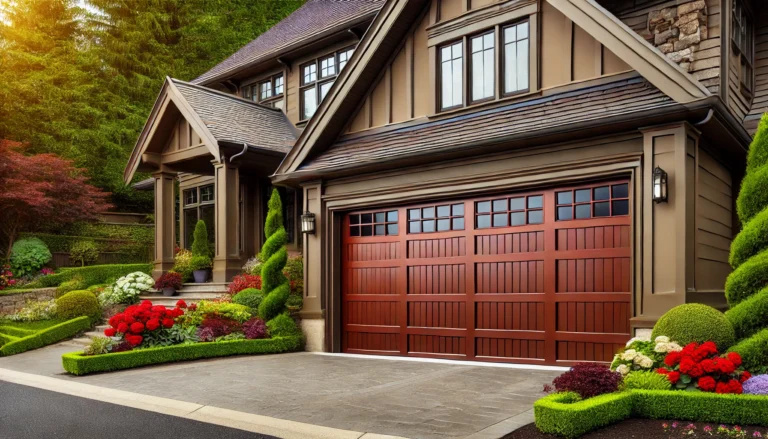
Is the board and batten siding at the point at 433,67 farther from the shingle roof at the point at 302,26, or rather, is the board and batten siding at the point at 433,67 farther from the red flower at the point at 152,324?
the red flower at the point at 152,324

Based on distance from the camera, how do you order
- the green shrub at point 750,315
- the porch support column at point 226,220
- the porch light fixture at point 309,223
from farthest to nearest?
1. the porch support column at point 226,220
2. the porch light fixture at point 309,223
3. the green shrub at point 750,315

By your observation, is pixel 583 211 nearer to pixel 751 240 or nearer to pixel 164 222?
pixel 751 240

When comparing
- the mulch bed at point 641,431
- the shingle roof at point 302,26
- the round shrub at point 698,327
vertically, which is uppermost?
the shingle roof at point 302,26

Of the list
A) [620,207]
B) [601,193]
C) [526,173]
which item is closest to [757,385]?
[620,207]

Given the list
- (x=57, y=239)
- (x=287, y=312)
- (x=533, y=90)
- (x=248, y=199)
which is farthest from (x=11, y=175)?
(x=533, y=90)

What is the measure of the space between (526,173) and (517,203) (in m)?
0.57

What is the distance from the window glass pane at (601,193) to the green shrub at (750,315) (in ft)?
8.90

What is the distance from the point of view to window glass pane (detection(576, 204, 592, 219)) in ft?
31.0

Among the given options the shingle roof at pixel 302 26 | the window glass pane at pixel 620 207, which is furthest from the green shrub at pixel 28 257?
the window glass pane at pixel 620 207

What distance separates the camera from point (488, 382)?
846 centimetres

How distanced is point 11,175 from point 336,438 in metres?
18.0

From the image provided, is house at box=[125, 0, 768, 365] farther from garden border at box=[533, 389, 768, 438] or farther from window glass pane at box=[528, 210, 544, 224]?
garden border at box=[533, 389, 768, 438]

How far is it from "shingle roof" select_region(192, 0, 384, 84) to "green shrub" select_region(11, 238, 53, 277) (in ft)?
24.2

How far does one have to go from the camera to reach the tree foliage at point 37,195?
19188 millimetres
